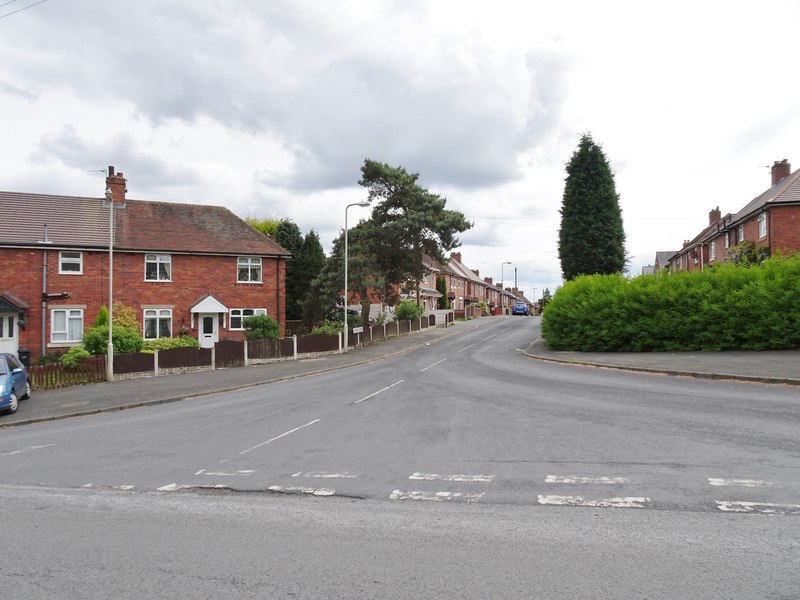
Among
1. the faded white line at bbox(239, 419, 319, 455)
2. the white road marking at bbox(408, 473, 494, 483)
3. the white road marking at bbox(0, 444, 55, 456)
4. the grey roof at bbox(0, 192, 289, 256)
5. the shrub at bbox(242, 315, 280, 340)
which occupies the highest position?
the grey roof at bbox(0, 192, 289, 256)

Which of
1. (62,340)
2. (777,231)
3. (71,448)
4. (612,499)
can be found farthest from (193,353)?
(777,231)

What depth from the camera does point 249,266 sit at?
3359cm

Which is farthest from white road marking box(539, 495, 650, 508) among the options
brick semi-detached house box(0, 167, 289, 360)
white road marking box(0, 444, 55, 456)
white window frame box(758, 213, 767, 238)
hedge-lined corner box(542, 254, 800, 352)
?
white window frame box(758, 213, 767, 238)

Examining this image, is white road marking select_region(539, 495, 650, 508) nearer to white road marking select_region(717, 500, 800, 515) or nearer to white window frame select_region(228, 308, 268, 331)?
white road marking select_region(717, 500, 800, 515)

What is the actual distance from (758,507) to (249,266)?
3112cm

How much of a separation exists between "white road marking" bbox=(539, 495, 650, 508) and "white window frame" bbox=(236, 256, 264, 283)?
1172 inches

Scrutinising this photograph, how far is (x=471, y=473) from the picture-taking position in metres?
7.02

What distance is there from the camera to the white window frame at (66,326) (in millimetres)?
28609

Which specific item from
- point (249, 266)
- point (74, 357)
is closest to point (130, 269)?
point (249, 266)

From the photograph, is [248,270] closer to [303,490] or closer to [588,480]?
[303,490]

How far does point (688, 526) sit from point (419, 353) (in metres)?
26.5

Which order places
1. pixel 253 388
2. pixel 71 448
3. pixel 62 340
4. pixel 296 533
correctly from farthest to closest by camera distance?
1. pixel 62 340
2. pixel 253 388
3. pixel 71 448
4. pixel 296 533

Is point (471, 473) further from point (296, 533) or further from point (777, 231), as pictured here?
point (777, 231)

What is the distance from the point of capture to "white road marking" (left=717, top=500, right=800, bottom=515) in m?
5.21
